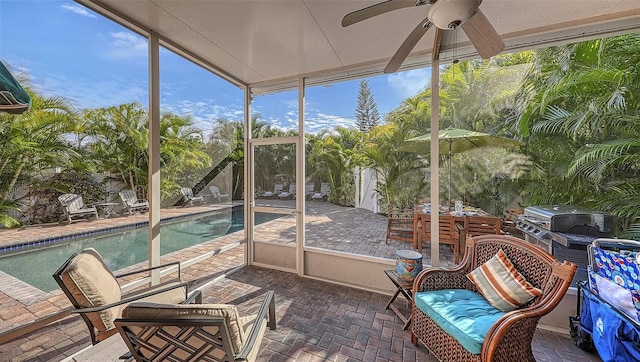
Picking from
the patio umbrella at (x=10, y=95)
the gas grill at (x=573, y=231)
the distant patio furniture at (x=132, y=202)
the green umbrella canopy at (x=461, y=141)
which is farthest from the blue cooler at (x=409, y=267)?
the patio umbrella at (x=10, y=95)

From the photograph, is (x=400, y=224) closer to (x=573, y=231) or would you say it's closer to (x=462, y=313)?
(x=462, y=313)

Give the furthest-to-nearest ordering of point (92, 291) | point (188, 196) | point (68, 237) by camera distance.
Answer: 1. point (188, 196)
2. point (68, 237)
3. point (92, 291)

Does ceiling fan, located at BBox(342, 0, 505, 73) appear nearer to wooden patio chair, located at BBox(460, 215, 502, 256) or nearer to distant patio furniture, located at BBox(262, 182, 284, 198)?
wooden patio chair, located at BBox(460, 215, 502, 256)

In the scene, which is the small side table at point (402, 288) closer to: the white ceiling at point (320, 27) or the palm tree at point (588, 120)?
the palm tree at point (588, 120)

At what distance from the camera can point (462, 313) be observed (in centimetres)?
188

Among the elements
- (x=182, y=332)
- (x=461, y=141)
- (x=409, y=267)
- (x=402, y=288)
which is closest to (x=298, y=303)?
(x=402, y=288)

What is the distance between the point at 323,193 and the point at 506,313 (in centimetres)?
260

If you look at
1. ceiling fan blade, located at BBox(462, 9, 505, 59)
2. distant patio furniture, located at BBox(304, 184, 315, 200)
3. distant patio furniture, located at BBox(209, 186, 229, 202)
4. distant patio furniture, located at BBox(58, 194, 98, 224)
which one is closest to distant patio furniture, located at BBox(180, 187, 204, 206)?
distant patio furniture, located at BBox(209, 186, 229, 202)

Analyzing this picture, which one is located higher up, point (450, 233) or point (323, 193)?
point (323, 193)

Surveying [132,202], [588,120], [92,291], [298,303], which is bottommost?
[298,303]

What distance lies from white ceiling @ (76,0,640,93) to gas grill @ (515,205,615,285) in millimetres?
1907

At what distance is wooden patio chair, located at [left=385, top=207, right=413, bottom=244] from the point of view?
336cm

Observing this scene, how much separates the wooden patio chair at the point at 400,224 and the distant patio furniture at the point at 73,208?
373 centimetres

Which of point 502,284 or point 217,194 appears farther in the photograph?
point 217,194
